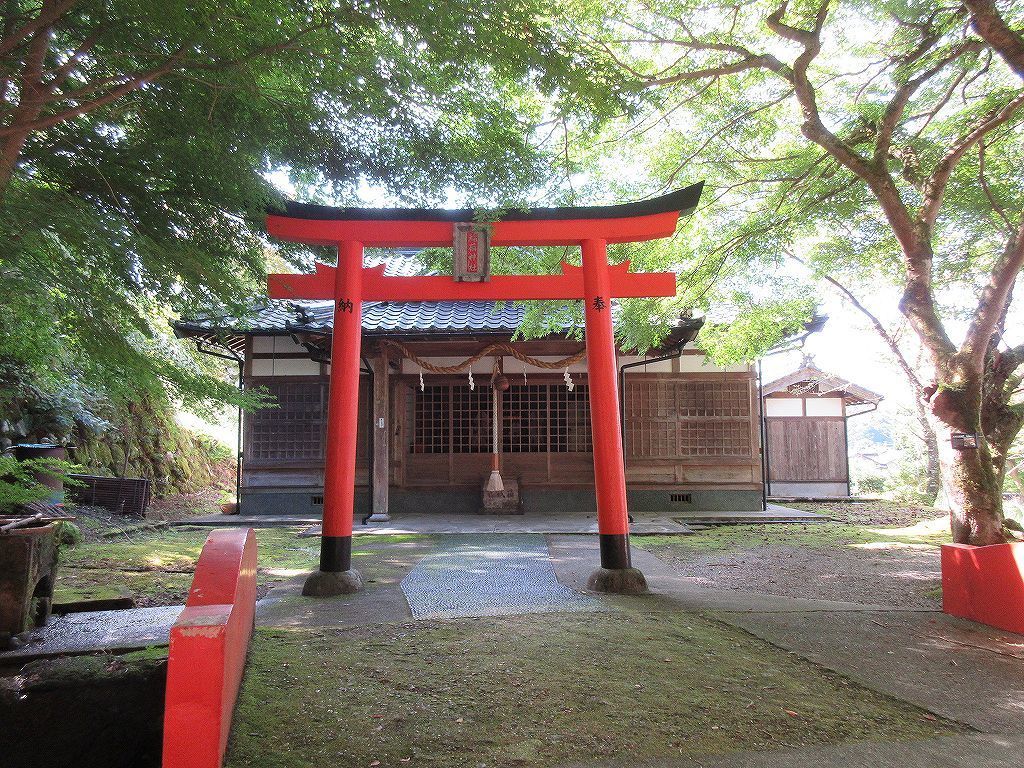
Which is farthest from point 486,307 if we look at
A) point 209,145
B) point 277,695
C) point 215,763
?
point 215,763

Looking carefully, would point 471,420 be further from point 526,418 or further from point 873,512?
point 873,512

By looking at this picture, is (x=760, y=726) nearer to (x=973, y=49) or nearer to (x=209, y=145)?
(x=209, y=145)

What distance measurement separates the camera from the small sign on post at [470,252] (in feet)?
18.2

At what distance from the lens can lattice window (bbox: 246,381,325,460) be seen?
11.2 m

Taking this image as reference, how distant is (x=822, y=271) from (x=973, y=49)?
4599 mm

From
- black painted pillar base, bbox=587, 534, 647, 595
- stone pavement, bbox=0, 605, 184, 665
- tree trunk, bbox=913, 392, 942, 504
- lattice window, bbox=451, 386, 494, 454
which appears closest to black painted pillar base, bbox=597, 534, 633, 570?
black painted pillar base, bbox=587, 534, 647, 595

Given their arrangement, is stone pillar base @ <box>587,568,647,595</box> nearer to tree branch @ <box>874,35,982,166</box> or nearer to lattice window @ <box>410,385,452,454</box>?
tree branch @ <box>874,35,982,166</box>

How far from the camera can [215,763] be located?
80.4 inches

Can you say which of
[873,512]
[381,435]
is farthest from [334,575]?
[873,512]

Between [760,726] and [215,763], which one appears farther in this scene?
[760,726]

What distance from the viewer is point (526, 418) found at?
11672 mm

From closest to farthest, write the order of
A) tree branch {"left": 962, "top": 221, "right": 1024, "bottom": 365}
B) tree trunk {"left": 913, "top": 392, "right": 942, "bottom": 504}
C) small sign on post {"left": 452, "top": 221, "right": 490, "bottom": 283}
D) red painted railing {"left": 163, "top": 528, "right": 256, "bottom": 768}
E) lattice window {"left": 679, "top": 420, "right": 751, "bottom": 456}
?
1. red painted railing {"left": 163, "top": 528, "right": 256, "bottom": 768}
2. tree branch {"left": 962, "top": 221, "right": 1024, "bottom": 365}
3. small sign on post {"left": 452, "top": 221, "right": 490, "bottom": 283}
4. lattice window {"left": 679, "top": 420, "right": 751, "bottom": 456}
5. tree trunk {"left": 913, "top": 392, "right": 942, "bottom": 504}

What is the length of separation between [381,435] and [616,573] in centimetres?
587

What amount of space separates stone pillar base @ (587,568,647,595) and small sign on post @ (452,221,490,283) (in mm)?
2914
